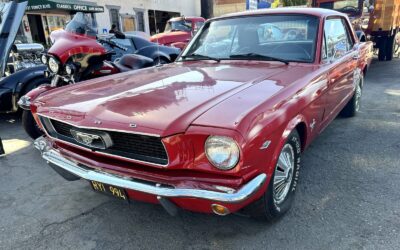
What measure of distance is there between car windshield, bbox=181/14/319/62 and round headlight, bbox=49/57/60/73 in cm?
194

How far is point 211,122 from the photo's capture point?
2.05 m

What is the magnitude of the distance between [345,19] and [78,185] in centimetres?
398

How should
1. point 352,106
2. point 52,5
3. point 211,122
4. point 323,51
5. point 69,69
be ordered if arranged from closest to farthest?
point 211,122 → point 323,51 → point 69,69 → point 352,106 → point 52,5

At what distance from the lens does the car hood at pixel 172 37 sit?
38.5 ft

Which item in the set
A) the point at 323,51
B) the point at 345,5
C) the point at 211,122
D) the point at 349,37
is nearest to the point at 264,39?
the point at 323,51

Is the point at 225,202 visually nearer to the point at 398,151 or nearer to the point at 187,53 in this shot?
the point at 187,53

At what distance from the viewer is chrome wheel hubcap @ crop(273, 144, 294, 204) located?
8.66 ft

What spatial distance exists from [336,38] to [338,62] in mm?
419

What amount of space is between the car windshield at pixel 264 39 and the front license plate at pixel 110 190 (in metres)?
1.98

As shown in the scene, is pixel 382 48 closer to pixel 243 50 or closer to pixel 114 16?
pixel 243 50

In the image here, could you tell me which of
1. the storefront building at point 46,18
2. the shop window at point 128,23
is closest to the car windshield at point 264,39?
the storefront building at point 46,18

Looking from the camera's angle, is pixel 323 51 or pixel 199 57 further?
pixel 199 57

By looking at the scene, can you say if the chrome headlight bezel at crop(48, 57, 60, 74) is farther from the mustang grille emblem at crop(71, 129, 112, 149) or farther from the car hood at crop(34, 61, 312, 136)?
the mustang grille emblem at crop(71, 129, 112, 149)

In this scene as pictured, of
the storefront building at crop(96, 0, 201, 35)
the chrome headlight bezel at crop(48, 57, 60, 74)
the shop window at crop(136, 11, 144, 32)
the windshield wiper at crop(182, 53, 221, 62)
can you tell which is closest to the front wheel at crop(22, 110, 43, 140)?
the chrome headlight bezel at crop(48, 57, 60, 74)
